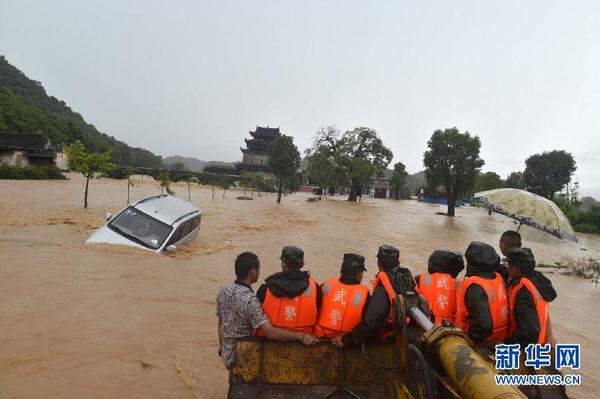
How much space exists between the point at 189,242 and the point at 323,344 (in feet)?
29.4

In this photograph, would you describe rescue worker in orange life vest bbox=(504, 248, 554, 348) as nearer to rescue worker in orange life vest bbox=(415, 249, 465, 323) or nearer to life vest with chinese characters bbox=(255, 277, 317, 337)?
rescue worker in orange life vest bbox=(415, 249, 465, 323)

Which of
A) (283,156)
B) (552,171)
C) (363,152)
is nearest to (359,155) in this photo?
(363,152)

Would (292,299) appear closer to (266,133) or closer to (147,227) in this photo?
(147,227)

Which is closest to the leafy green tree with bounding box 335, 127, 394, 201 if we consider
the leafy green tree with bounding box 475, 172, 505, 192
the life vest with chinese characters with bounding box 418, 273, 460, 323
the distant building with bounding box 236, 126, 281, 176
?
the distant building with bounding box 236, 126, 281, 176

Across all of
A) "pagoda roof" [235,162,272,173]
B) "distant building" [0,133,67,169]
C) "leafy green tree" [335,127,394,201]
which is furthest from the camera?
"pagoda roof" [235,162,272,173]

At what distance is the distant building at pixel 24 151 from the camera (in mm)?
41625

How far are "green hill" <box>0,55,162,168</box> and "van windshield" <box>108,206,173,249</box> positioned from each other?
57.2 metres

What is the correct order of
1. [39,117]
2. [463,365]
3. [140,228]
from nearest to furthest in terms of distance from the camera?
[463,365] → [140,228] → [39,117]

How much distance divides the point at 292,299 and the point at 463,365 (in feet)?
5.51

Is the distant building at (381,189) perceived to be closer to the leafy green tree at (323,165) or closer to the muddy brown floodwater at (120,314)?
the leafy green tree at (323,165)

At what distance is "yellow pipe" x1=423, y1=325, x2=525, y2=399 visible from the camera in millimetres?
1807

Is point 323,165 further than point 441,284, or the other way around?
point 323,165

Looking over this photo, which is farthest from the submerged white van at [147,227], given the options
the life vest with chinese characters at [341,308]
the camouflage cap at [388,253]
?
the camouflage cap at [388,253]

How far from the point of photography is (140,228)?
9398mm
